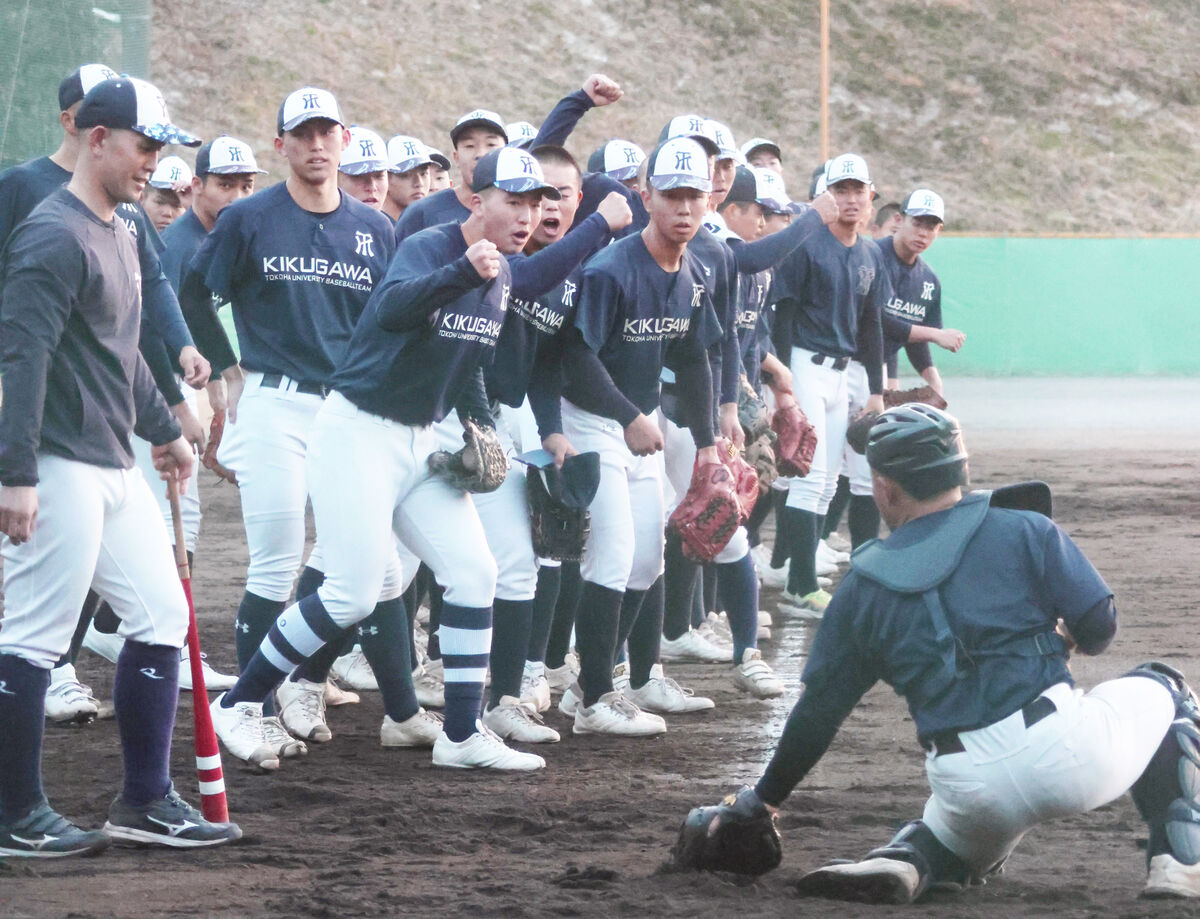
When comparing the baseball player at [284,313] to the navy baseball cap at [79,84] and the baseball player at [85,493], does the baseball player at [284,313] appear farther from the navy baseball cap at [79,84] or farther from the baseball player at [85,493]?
the baseball player at [85,493]

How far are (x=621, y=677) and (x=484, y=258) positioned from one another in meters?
2.55

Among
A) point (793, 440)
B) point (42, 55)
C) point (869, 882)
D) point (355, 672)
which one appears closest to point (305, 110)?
point (355, 672)

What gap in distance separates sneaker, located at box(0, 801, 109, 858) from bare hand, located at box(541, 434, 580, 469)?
7.27 ft

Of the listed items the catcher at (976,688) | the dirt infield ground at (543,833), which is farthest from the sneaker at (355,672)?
the catcher at (976,688)

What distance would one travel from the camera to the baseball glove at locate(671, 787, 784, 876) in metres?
3.94

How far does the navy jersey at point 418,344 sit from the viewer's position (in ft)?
16.7

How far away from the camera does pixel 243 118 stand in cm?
3103

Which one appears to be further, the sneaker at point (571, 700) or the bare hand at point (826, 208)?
the bare hand at point (826, 208)

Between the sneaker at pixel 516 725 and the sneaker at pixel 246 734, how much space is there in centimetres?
87

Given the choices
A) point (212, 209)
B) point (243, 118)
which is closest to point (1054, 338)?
point (243, 118)

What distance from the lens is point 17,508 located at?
4.02 m

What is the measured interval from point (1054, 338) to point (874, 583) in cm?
2388

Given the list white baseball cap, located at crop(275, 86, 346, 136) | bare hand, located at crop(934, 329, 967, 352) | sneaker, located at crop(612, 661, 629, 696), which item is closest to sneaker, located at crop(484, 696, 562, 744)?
sneaker, located at crop(612, 661, 629, 696)

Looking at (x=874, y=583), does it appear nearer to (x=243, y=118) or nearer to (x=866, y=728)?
(x=866, y=728)
